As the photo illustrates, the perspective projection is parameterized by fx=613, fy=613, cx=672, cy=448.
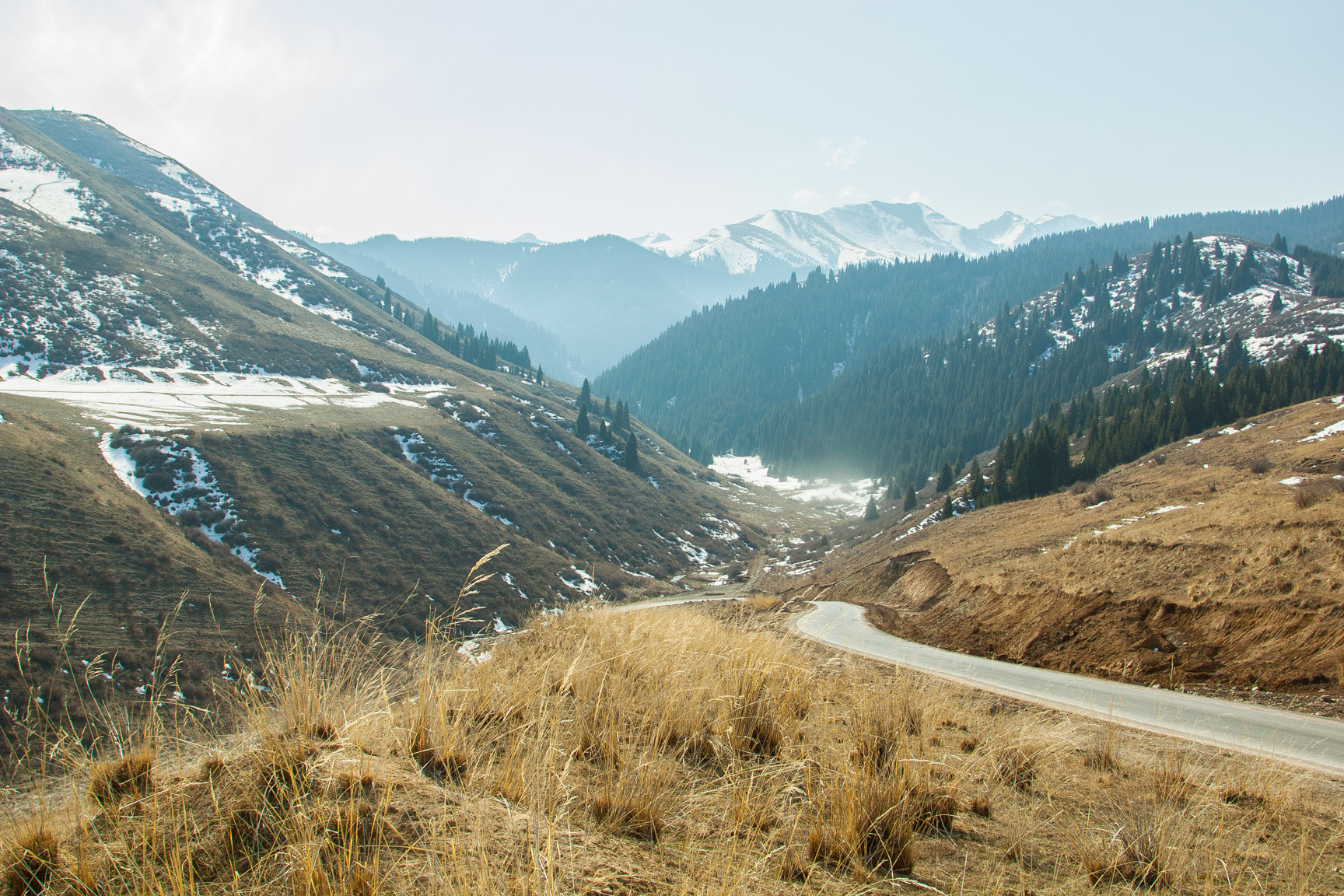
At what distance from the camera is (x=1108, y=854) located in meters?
3.30

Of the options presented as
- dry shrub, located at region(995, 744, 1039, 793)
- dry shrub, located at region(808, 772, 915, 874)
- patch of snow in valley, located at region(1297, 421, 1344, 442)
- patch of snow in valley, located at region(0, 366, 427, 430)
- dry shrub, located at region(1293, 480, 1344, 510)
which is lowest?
patch of snow in valley, located at region(0, 366, 427, 430)

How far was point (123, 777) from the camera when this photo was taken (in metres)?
3.29

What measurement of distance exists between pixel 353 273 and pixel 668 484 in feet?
476

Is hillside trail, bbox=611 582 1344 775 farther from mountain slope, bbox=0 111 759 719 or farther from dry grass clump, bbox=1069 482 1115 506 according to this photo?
dry grass clump, bbox=1069 482 1115 506

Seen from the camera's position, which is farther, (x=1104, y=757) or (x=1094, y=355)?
(x=1094, y=355)

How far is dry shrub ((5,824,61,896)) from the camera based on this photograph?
2373mm

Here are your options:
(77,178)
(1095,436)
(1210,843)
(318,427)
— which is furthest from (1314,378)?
(77,178)

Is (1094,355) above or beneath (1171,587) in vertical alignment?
above

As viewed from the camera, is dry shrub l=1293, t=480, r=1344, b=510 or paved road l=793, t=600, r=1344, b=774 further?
dry shrub l=1293, t=480, r=1344, b=510

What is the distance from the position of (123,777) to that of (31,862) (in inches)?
34.8

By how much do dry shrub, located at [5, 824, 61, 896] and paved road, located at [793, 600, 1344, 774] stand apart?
20.3 ft

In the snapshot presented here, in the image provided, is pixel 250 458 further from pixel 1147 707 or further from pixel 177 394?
pixel 1147 707

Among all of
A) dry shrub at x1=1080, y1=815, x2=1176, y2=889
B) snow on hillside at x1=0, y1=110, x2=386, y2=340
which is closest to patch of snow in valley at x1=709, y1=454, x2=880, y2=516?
snow on hillside at x1=0, y1=110, x2=386, y2=340

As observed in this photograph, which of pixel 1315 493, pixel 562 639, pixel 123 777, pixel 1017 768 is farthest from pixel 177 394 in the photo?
pixel 1315 493
